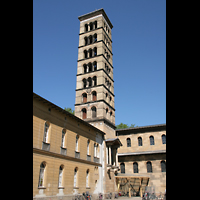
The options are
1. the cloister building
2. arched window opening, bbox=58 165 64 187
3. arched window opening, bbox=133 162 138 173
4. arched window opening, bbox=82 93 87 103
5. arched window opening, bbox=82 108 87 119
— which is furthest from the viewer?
arched window opening, bbox=82 93 87 103

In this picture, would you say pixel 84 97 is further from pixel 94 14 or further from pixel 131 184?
pixel 94 14

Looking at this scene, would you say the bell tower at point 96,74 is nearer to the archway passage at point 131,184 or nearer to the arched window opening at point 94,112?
the arched window opening at point 94,112

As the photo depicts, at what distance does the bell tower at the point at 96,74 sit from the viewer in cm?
3344

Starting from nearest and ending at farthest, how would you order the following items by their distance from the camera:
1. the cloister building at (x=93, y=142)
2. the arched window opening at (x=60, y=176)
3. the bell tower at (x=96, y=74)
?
1. the cloister building at (x=93, y=142)
2. the arched window opening at (x=60, y=176)
3. the bell tower at (x=96, y=74)

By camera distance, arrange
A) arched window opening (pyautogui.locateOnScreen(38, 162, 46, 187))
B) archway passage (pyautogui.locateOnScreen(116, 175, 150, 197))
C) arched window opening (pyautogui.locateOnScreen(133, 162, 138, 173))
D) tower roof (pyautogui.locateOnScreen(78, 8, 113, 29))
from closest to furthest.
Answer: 1. arched window opening (pyautogui.locateOnScreen(38, 162, 46, 187))
2. archway passage (pyautogui.locateOnScreen(116, 175, 150, 197))
3. arched window opening (pyautogui.locateOnScreen(133, 162, 138, 173))
4. tower roof (pyautogui.locateOnScreen(78, 8, 113, 29))

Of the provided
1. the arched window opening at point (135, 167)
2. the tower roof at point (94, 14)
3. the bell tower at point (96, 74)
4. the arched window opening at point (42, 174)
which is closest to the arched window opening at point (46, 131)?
the arched window opening at point (42, 174)

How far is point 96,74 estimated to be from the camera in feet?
117

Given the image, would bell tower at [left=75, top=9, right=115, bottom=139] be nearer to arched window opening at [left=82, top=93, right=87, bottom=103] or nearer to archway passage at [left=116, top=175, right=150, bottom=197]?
arched window opening at [left=82, top=93, right=87, bottom=103]

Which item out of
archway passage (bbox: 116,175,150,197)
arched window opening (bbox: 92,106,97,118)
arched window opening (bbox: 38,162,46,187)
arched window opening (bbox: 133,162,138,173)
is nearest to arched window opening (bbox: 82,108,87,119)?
arched window opening (bbox: 92,106,97,118)

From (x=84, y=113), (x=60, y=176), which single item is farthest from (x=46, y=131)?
(x=84, y=113)

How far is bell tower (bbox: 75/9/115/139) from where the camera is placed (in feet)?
110
